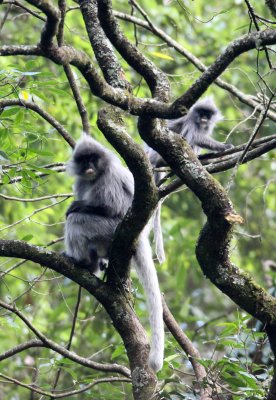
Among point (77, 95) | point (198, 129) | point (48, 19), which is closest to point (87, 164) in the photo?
point (77, 95)

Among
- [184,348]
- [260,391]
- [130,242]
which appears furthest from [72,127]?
[260,391]

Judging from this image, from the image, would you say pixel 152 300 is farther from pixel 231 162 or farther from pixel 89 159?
pixel 89 159

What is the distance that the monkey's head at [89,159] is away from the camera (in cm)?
538

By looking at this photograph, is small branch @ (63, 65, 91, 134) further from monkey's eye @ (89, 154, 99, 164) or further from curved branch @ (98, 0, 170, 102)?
curved branch @ (98, 0, 170, 102)

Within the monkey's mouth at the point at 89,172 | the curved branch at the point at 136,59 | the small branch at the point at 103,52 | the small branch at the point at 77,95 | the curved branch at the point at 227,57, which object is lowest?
the curved branch at the point at 227,57

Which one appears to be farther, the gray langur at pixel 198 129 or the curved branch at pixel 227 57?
the gray langur at pixel 198 129

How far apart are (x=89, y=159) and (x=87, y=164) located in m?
0.07

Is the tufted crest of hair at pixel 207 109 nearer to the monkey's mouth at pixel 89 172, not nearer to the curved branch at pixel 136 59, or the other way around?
the monkey's mouth at pixel 89 172

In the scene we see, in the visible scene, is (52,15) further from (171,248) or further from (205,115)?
(171,248)

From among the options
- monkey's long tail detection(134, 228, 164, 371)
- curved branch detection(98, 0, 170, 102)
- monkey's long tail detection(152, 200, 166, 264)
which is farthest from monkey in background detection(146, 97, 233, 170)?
curved branch detection(98, 0, 170, 102)

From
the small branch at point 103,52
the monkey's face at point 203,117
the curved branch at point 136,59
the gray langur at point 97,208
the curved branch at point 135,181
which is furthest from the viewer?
the monkey's face at point 203,117

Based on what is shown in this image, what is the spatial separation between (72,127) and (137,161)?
4918 mm

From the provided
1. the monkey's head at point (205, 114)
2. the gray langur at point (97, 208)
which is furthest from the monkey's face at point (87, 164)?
the monkey's head at point (205, 114)

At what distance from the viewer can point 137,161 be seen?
347cm
